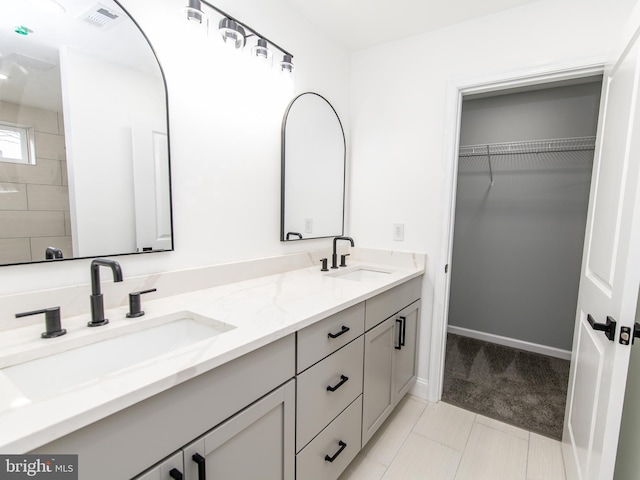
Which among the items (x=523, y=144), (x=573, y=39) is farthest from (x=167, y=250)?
(x=523, y=144)

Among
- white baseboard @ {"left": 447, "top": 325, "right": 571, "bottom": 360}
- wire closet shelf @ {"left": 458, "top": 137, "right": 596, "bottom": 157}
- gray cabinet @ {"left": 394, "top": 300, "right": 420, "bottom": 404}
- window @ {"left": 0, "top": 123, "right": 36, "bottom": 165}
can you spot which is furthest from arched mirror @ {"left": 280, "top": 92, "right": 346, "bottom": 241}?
white baseboard @ {"left": 447, "top": 325, "right": 571, "bottom": 360}

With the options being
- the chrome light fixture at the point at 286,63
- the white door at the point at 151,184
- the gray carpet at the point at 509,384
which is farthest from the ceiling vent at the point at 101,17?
the gray carpet at the point at 509,384

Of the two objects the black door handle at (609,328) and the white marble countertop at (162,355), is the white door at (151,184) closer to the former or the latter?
the white marble countertop at (162,355)

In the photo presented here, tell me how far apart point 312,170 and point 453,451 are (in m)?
1.75

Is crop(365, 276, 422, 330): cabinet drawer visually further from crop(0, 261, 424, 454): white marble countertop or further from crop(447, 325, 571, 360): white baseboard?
crop(447, 325, 571, 360): white baseboard

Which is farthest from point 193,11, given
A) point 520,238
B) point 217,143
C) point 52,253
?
point 520,238

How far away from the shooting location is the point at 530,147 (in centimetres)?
263

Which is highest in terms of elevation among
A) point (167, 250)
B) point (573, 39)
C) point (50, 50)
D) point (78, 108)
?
point (573, 39)

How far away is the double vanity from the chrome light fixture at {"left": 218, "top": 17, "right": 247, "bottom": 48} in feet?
3.29

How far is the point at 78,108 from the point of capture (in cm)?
101

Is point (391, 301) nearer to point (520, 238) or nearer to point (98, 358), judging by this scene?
point (98, 358)

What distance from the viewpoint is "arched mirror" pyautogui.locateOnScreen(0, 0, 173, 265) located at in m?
0.90

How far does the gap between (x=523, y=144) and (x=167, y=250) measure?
9.23ft

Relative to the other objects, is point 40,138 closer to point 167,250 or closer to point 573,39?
point 167,250
